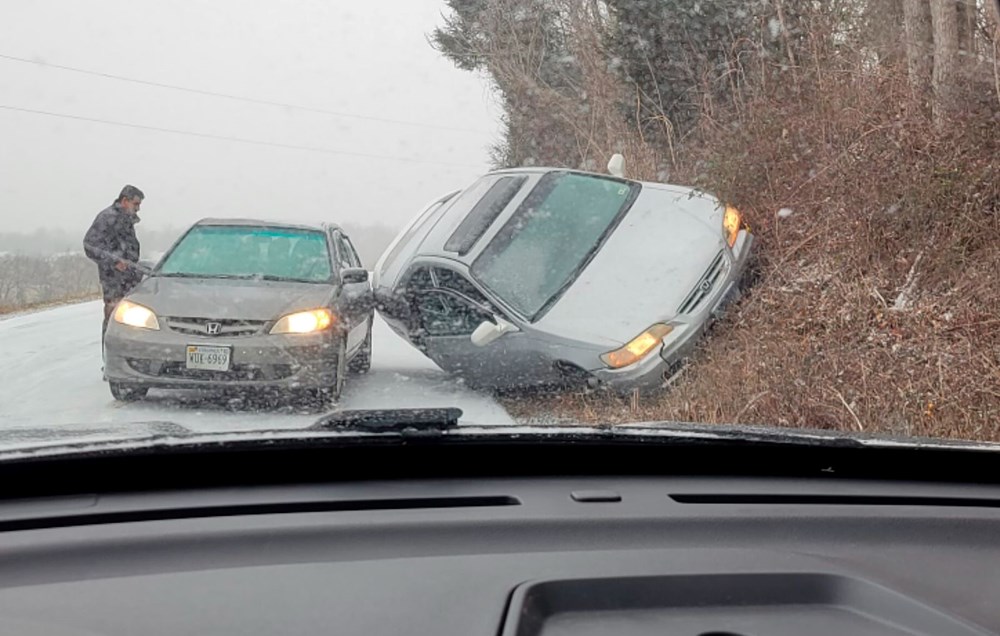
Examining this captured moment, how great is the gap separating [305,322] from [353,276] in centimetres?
64

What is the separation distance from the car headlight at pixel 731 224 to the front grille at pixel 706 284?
16.0 inches

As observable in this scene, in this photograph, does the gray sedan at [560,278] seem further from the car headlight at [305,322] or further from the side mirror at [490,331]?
the car headlight at [305,322]

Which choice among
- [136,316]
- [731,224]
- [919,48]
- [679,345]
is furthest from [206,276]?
[919,48]

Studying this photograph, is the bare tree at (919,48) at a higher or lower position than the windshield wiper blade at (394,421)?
higher

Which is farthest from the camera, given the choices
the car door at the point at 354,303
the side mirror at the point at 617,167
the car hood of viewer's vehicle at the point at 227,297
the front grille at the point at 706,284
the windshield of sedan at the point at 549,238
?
the side mirror at the point at 617,167

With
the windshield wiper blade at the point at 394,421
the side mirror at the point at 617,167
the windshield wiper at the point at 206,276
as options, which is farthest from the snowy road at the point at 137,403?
the side mirror at the point at 617,167

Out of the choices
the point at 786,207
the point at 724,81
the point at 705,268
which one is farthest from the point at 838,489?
the point at 724,81

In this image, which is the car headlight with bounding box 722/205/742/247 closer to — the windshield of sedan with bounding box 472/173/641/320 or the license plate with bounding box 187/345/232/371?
the windshield of sedan with bounding box 472/173/641/320

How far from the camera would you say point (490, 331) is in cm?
745

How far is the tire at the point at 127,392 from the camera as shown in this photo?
6.64 meters

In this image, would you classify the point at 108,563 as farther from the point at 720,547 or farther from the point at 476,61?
the point at 476,61

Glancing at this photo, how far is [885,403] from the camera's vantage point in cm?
667

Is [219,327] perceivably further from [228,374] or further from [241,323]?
[228,374]

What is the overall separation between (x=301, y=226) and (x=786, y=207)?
468 centimetres
